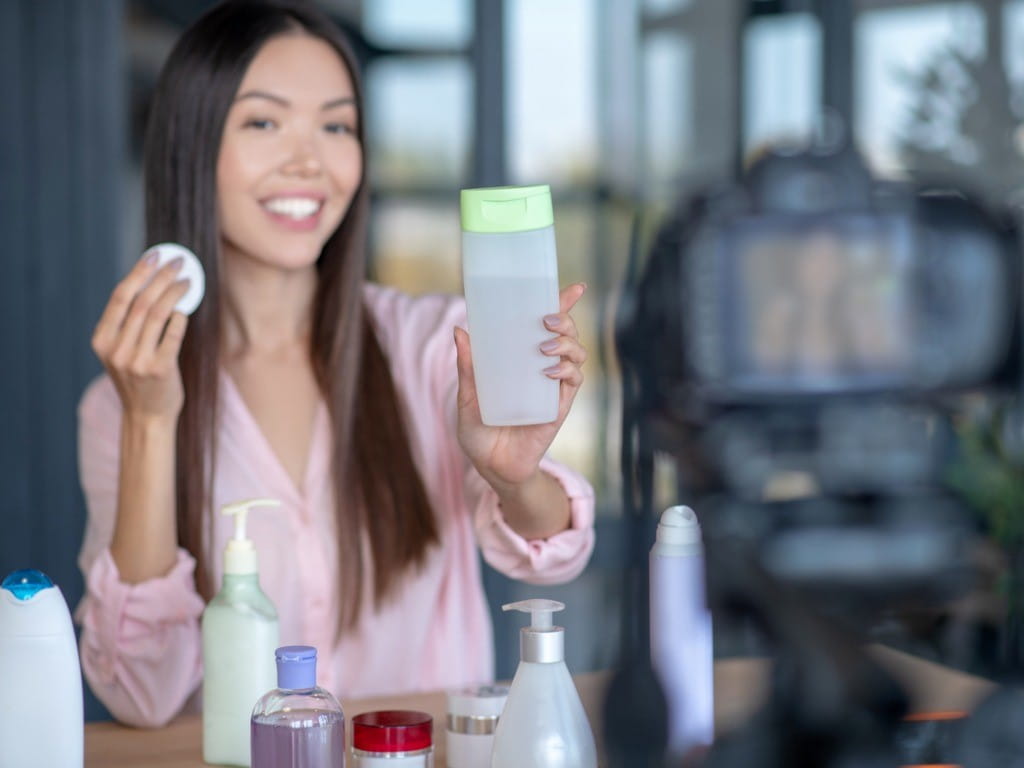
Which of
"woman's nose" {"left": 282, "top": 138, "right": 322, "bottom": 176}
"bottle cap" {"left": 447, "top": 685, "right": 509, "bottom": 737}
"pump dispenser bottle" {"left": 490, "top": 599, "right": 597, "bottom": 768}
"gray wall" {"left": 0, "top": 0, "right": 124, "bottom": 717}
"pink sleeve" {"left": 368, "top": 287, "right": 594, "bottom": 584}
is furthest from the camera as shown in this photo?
"gray wall" {"left": 0, "top": 0, "right": 124, "bottom": 717}

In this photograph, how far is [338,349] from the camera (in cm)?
139

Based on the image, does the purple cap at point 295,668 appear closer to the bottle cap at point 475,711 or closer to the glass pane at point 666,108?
the bottle cap at point 475,711

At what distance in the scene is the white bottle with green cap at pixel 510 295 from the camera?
79cm

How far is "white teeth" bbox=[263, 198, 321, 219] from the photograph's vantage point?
1309 mm

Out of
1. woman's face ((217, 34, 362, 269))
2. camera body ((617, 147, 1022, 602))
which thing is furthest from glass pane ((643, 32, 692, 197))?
woman's face ((217, 34, 362, 269))

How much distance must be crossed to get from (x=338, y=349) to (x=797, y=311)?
2070 mm

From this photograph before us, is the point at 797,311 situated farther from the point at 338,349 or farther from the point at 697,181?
the point at 338,349

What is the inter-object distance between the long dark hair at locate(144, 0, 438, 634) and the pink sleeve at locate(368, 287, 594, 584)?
46 mm

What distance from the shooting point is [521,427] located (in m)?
0.99

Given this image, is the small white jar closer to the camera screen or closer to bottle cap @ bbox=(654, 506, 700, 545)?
bottle cap @ bbox=(654, 506, 700, 545)

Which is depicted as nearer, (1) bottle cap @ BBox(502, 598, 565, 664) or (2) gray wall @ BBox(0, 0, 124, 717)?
(1) bottle cap @ BBox(502, 598, 565, 664)

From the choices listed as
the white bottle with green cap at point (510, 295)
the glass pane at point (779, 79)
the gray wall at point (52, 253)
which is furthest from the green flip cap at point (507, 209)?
the glass pane at point (779, 79)

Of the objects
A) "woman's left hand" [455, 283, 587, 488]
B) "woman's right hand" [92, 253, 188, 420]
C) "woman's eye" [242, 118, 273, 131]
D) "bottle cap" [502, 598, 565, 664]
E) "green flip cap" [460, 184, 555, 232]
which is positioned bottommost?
"bottle cap" [502, 598, 565, 664]

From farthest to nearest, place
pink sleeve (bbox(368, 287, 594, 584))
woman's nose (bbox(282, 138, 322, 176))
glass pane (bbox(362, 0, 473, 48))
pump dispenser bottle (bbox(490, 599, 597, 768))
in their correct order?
glass pane (bbox(362, 0, 473, 48))
woman's nose (bbox(282, 138, 322, 176))
pink sleeve (bbox(368, 287, 594, 584))
pump dispenser bottle (bbox(490, 599, 597, 768))
